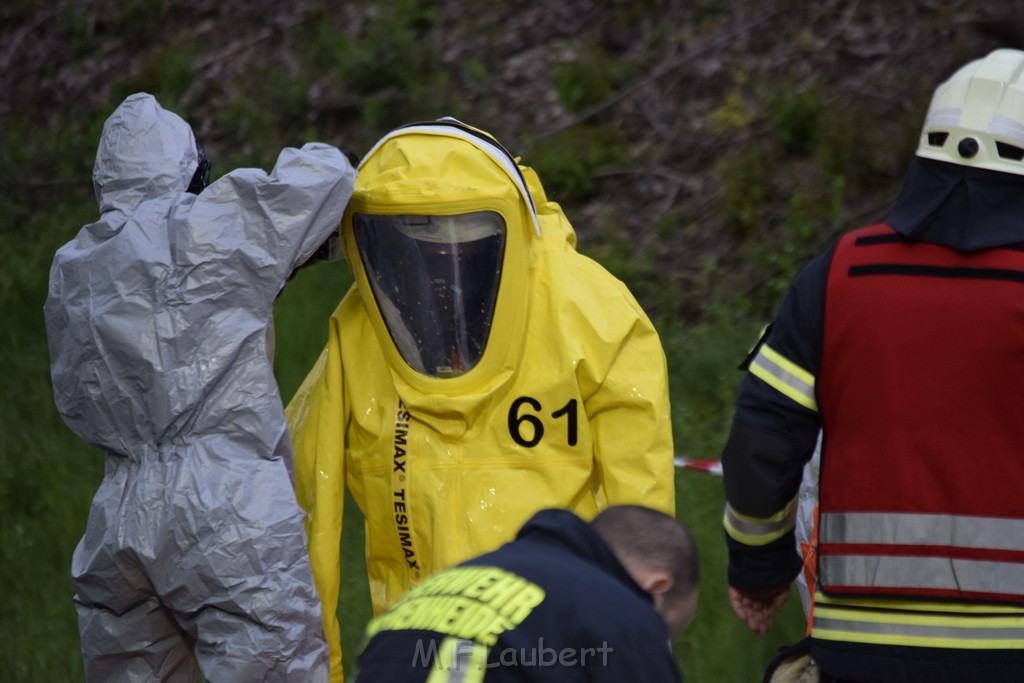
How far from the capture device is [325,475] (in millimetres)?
3912

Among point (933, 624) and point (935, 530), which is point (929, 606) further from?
point (935, 530)

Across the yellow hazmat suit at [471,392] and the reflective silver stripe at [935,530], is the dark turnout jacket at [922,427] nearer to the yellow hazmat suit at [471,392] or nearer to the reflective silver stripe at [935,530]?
the reflective silver stripe at [935,530]

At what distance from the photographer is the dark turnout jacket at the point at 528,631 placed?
2287 mm

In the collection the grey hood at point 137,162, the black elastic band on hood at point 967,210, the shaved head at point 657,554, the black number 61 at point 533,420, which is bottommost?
the black number 61 at point 533,420

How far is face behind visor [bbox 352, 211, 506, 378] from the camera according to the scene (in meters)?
3.88

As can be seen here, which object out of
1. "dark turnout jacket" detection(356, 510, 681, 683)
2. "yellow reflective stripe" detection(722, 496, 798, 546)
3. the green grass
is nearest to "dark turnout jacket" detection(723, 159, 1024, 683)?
"yellow reflective stripe" detection(722, 496, 798, 546)

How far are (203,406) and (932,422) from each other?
195 centimetres

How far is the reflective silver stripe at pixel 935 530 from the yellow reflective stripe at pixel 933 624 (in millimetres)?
137

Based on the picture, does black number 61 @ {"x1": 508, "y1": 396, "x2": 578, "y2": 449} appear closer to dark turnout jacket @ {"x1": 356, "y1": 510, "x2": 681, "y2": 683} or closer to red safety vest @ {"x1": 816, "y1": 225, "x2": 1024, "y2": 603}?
red safety vest @ {"x1": 816, "y1": 225, "x2": 1024, "y2": 603}

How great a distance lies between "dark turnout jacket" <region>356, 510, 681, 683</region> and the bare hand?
1.02m

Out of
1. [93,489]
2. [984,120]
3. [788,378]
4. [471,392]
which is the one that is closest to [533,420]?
[471,392]

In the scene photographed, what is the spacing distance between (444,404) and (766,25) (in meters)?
6.59

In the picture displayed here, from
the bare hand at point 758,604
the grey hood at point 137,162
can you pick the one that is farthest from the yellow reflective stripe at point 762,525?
the grey hood at point 137,162

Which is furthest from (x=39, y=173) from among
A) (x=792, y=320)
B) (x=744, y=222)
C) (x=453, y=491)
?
(x=792, y=320)
